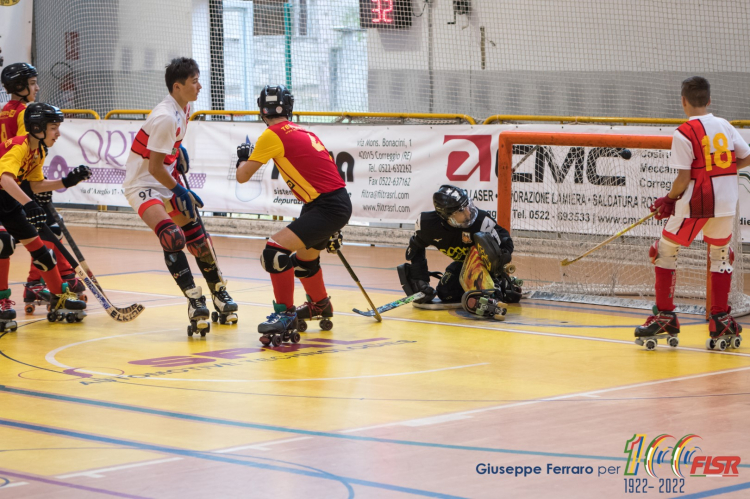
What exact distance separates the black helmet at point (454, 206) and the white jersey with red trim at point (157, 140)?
6.66 feet

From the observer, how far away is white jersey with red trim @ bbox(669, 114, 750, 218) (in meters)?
6.16

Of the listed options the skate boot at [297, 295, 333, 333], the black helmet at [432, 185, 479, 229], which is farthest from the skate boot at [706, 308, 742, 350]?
the skate boot at [297, 295, 333, 333]

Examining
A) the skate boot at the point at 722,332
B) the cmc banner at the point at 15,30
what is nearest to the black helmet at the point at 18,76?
the skate boot at the point at 722,332

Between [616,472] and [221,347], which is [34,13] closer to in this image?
[221,347]

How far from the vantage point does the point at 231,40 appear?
51.8ft

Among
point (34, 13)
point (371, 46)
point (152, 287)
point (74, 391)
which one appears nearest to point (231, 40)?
point (371, 46)

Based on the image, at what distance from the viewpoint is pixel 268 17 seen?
50.9ft

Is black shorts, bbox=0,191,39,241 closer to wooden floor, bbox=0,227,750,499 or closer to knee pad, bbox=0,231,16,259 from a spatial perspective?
knee pad, bbox=0,231,16,259

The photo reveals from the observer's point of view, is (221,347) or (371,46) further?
(371,46)

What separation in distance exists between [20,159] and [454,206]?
321 centimetres

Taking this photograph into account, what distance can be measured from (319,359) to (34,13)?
13.1 m

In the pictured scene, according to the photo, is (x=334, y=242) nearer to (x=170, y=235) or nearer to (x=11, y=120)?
(x=170, y=235)

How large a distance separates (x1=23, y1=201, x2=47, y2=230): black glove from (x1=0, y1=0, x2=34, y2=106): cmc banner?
391 inches

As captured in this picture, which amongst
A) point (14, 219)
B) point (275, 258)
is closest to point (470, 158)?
point (275, 258)
